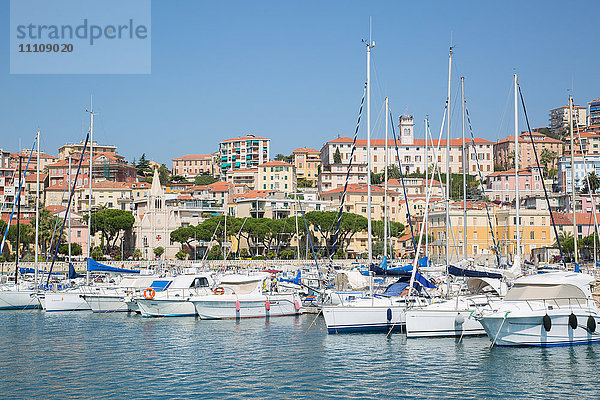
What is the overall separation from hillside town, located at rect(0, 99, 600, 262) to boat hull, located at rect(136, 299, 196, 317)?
18.6 m

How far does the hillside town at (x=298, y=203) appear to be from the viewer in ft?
269

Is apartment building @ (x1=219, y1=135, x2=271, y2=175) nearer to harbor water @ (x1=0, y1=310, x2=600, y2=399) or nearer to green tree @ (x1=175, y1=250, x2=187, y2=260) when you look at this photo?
green tree @ (x1=175, y1=250, x2=187, y2=260)

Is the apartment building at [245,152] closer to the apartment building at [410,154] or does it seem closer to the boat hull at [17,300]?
the apartment building at [410,154]

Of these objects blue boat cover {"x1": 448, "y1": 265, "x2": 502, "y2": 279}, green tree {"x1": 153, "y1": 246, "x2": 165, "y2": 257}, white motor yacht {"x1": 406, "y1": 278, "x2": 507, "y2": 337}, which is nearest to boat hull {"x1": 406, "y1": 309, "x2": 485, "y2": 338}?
white motor yacht {"x1": 406, "y1": 278, "x2": 507, "y2": 337}

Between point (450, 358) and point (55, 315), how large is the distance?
25.1m

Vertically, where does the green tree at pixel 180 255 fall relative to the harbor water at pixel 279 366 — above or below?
above

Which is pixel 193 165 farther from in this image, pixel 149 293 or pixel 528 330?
pixel 528 330

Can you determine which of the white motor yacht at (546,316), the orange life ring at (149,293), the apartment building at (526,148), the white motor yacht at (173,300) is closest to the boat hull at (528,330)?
the white motor yacht at (546,316)

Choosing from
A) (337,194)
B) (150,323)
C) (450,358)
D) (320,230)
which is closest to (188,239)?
(320,230)

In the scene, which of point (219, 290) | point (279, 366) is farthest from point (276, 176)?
point (279, 366)

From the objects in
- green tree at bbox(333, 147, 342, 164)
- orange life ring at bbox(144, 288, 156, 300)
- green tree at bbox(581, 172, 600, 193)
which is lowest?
orange life ring at bbox(144, 288, 156, 300)

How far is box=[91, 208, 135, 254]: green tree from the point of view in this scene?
9306 centimetres

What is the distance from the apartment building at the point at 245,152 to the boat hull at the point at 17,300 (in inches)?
4409

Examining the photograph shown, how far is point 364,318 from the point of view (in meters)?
29.9
